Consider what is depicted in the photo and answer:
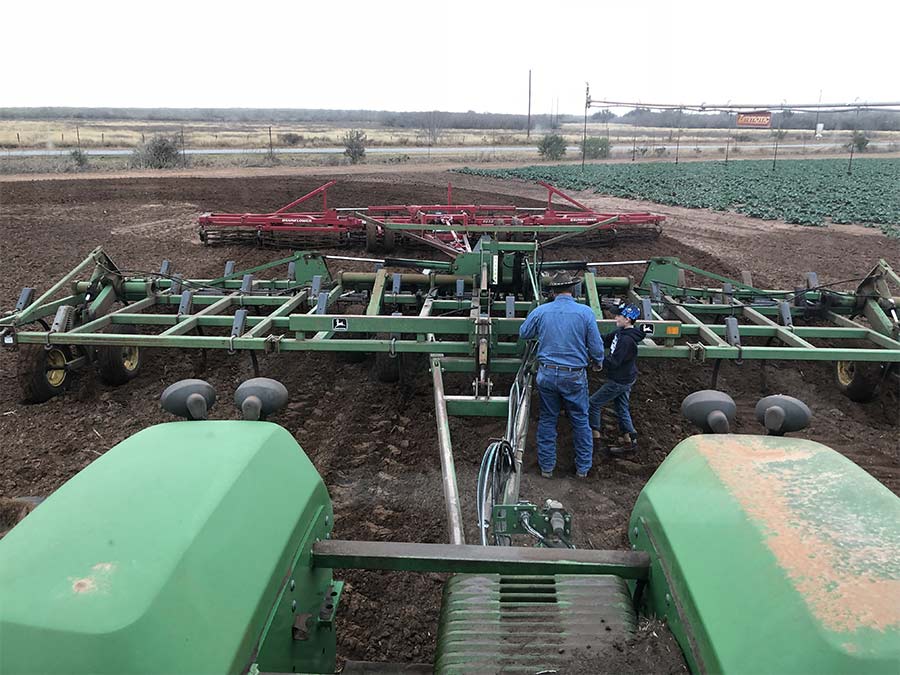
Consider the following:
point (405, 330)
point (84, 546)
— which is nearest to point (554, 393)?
point (405, 330)

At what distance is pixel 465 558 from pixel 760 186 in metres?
30.1

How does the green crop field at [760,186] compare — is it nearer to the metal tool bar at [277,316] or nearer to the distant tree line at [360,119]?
the metal tool bar at [277,316]

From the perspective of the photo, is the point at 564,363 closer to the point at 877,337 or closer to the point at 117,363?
the point at 877,337

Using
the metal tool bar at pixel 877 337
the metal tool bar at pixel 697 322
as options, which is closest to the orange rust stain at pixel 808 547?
the metal tool bar at pixel 697 322

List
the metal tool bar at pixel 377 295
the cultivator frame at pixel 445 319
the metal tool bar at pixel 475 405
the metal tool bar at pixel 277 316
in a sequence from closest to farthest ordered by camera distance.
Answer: the metal tool bar at pixel 475 405 → the cultivator frame at pixel 445 319 → the metal tool bar at pixel 277 316 → the metal tool bar at pixel 377 295

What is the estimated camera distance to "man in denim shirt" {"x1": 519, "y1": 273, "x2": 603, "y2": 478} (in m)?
5.33

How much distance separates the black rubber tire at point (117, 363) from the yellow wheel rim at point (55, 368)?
12.7 inches

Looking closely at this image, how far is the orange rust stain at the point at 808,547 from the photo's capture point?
1444 millimetres

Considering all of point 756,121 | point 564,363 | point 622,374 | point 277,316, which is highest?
point 756,121

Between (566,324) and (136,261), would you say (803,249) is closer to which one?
(566,324)

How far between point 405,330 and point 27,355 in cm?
379

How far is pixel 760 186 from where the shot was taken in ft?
92.7

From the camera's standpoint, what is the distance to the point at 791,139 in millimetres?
74562

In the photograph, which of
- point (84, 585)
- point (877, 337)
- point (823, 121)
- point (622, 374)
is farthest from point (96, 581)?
point (823, 121)
